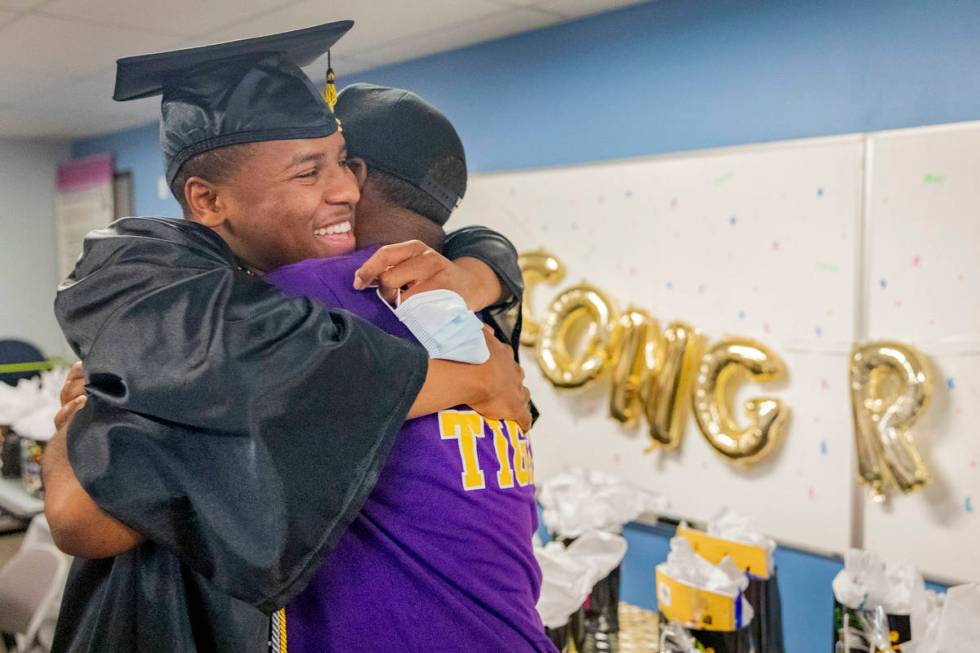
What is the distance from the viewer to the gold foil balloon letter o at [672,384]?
2.35 meters

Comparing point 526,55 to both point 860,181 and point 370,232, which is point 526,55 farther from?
point 370,232

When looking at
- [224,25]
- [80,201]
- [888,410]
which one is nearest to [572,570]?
[888,410]

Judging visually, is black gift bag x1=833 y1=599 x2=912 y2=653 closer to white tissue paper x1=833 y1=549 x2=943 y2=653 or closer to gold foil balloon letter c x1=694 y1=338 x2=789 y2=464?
white tissue paper x1=833 y1=549 x2=943 y2=653

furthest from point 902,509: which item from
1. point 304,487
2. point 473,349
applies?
point 304,487

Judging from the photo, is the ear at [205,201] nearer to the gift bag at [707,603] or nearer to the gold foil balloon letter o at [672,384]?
the gift bag at [707,603]

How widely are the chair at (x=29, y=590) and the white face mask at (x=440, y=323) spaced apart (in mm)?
1725

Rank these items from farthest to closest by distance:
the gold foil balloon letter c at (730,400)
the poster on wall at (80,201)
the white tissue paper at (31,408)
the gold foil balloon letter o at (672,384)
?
the poster on wall at (80,201)
the white tissue paper at (31,408)
the gold foil balloon letter o at (672,384)
the gold foil balloon letter c at (730,400)

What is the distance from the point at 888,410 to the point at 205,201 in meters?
1.60

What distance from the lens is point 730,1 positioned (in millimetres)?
2293

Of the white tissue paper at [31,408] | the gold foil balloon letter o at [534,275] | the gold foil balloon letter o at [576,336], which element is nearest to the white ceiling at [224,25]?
the gold foil balloon letter o at [534,275]

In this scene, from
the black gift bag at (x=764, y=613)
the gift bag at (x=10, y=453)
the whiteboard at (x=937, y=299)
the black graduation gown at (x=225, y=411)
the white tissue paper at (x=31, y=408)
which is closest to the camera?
the black graduation gown at (x=225, y=411)

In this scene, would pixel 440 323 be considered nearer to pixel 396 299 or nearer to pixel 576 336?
pixel 396 299

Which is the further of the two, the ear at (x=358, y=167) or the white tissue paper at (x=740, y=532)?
the white tissue paper at (x=740, y=532)

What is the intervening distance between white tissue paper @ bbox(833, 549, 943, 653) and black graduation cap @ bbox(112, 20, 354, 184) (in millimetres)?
1272
